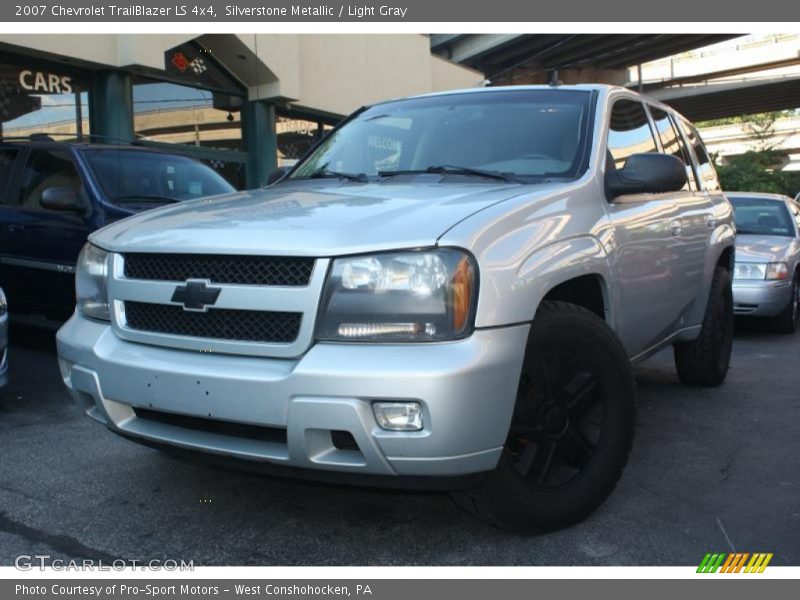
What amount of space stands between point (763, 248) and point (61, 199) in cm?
653

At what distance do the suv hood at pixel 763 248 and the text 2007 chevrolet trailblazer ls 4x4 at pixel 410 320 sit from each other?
186 inches

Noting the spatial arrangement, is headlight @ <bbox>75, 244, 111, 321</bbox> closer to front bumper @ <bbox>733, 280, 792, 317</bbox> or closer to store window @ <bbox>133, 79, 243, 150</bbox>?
front bumper @ <bbox>733, 280, 792, 317</bbox>

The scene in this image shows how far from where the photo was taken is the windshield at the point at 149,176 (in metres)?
6.34

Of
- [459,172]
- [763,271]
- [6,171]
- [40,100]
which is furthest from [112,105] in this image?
[459,172]

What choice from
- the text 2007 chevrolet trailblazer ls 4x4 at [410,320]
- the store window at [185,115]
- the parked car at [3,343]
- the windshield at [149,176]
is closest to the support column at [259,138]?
the store window at [185,115]

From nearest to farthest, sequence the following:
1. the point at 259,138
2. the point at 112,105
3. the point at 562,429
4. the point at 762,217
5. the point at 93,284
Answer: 1. the point at 562,429
2. the point at 93,284
3. the point at 762,217
4. the point at 112,105
5. the point at 259,138

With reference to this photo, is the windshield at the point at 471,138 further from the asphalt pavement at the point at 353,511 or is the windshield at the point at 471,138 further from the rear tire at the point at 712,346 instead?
the rear tire at the point at 712,346

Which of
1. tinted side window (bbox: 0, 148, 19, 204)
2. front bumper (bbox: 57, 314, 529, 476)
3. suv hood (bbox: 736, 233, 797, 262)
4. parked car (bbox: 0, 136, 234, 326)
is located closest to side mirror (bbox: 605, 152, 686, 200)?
front bumper (bbox: 57, 314, 529, 476)

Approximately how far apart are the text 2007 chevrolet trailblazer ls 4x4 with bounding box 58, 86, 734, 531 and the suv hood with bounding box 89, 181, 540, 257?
0.01 m

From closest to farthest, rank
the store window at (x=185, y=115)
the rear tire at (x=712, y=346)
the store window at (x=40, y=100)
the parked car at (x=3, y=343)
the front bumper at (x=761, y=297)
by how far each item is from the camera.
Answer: the parked car at (x=3, y=343) → the rear tire at (x=712, y=346) → the front bumper at (x=761, y=297) → the store window at (x=40, y=100) → the store window at (x=185, y=115)

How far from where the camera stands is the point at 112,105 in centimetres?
1145

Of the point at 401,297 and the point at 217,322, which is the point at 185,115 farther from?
the point at 401,297

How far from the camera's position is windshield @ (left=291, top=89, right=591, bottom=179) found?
3615mm
